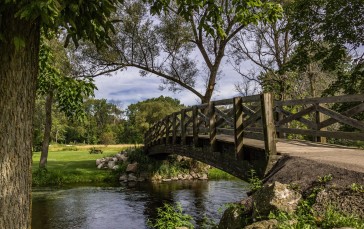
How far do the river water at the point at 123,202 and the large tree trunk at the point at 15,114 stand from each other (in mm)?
7212

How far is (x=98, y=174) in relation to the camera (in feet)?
83.7

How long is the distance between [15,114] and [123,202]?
43.0 feet

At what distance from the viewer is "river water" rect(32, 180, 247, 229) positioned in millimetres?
13805

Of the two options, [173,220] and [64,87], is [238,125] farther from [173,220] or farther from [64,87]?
[64,87]

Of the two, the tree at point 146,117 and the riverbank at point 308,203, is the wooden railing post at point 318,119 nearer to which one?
the riverbank at point 308,203

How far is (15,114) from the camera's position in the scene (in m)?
5.15

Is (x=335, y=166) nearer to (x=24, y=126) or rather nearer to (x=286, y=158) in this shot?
(x=286, y=158)

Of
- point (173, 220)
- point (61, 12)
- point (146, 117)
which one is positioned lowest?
point (173, 220)

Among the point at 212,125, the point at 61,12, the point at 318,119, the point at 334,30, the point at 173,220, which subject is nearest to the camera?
the point at 61,12

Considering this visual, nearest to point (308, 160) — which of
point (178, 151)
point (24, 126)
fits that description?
point (24, 126)

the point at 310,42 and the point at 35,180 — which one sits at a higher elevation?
the point at 310,42

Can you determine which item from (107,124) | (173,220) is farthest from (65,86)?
(107,124)

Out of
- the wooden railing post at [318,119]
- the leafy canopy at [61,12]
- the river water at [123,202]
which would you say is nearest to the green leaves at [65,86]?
the leafy canopy at [61,12]

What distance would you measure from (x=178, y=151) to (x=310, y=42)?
8.55m
